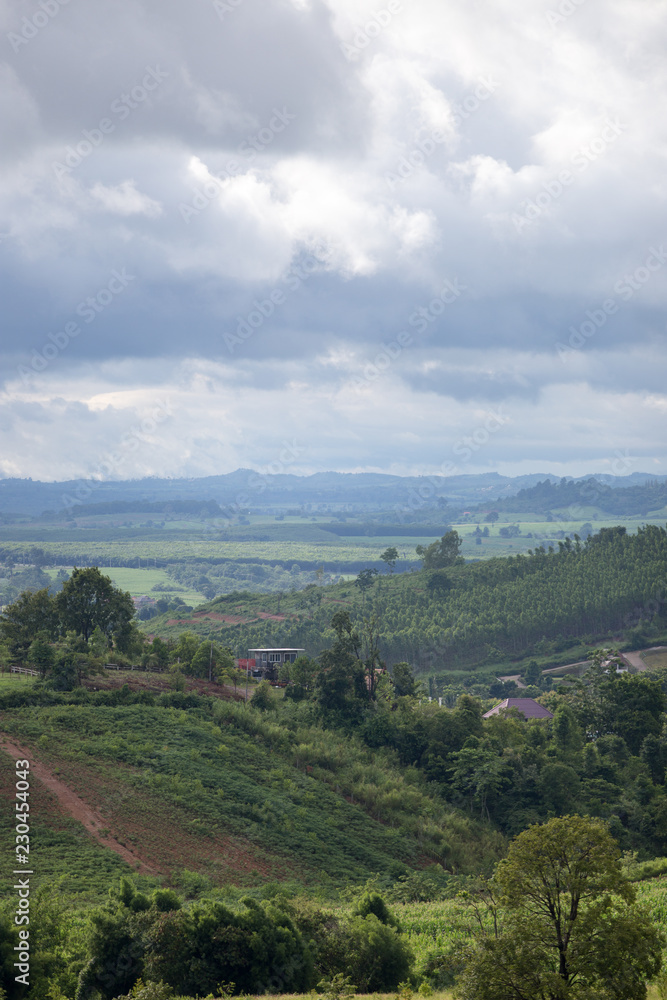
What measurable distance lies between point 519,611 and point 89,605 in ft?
247

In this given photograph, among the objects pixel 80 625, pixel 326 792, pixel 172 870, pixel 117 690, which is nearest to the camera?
pixel 172 870

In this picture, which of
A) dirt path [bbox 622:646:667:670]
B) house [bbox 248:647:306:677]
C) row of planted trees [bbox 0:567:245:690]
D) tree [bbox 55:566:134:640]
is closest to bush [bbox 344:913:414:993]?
row of planted trees [bbox 0:567:245:690]

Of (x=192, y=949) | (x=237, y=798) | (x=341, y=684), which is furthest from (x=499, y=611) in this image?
(x=192, y=949)

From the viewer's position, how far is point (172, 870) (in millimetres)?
31531

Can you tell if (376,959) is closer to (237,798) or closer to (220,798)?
(220,798)

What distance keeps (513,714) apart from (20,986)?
4982 cm

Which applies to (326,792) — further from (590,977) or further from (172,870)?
(590,977)

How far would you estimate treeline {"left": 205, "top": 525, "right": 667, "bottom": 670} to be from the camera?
11244 cm

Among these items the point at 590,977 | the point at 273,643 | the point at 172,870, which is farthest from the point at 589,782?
the point at 273,643

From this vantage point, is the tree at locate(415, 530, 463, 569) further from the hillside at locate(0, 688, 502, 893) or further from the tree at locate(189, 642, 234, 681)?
the hillside at locate(0, 688, 502, 893)

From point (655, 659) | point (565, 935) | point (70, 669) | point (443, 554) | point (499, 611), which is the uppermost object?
point (443, 554)

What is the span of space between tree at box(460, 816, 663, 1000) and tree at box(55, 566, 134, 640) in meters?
43.8

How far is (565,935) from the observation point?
662 inches

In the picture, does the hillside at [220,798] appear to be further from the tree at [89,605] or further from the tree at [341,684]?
the tree at [89,605]
